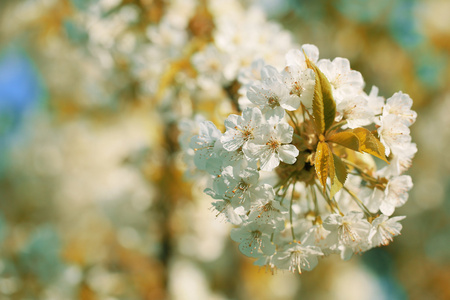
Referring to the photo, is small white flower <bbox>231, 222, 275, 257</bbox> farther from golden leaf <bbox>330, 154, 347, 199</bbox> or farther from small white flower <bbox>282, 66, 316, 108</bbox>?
small white flower <bbox>282, 66, 316, 108</bbox>

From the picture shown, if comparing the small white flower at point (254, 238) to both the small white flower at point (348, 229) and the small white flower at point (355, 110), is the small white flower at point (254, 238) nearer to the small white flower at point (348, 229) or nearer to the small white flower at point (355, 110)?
the small white flower at point (348, 229)

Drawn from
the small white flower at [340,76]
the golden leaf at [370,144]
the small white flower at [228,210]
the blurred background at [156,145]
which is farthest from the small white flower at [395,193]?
the blurred background at [156,145]

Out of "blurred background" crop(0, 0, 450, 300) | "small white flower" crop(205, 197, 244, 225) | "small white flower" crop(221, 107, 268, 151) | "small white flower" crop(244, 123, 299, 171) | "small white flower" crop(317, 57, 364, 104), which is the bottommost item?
"blurred background" crop(0, 0, 450, 300)

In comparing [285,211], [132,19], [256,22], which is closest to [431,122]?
[256,22]

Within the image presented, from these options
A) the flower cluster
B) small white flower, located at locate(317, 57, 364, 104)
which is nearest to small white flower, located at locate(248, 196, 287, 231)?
the flower cluster

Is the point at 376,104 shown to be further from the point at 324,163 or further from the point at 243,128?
the point at 243,128

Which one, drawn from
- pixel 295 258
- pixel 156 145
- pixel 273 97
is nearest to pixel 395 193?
pixel 295 258
